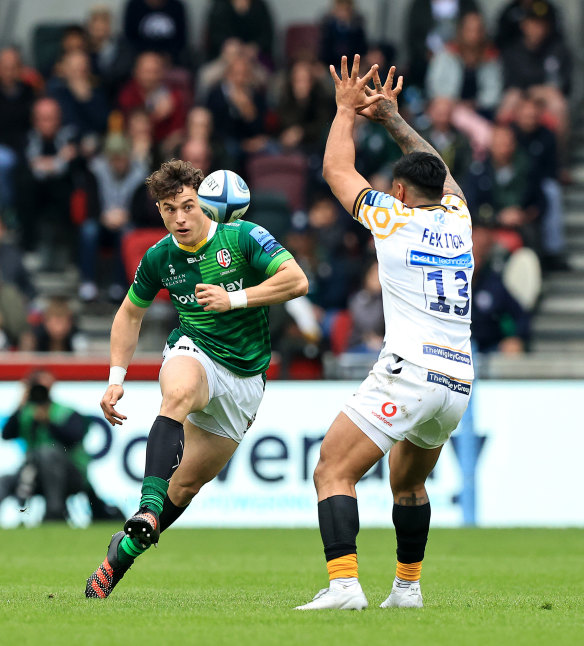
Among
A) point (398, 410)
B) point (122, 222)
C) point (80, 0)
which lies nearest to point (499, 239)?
point (122, 222)

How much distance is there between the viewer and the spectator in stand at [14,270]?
59.1 feet

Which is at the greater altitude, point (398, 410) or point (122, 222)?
point (398, 410)

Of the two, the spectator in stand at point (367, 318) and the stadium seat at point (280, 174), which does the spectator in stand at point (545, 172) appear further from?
the spectator in stand at point (367, 318)

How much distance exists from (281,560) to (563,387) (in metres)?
5.19

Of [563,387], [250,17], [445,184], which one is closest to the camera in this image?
[445,184]

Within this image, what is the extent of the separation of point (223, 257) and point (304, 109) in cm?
1161

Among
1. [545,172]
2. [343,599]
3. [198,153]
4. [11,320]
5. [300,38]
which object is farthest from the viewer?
[300,38]

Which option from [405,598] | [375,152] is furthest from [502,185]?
[405,598]

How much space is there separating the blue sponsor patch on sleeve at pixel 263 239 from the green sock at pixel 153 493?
1597mm

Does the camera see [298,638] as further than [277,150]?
No

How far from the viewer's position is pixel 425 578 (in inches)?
370

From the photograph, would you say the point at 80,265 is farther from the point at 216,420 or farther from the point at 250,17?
the point at 216,420

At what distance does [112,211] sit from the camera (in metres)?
18.6

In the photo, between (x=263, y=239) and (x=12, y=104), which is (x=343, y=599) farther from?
(x=12, y=104)
